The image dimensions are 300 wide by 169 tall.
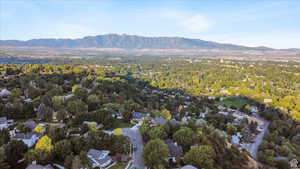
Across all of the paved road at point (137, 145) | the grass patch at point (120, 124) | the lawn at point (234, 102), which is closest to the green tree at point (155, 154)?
the paved road at point (137, 145)

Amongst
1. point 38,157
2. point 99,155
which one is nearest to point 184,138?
point 99,155

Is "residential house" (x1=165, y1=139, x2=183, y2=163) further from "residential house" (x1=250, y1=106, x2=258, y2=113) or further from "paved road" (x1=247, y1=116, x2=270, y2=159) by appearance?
"residential house" (x1=250, y1=106, x2=258, y2=113)

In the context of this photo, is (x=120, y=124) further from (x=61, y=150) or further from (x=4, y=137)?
(x=4, y=137)

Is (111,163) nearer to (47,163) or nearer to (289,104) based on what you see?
(47,163)

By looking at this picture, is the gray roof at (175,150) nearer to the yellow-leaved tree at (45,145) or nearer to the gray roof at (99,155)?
the gray roof at (99,155)

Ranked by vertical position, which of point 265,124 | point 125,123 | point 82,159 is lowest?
point 265,124

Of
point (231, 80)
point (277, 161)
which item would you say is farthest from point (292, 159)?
point (231, 80)
